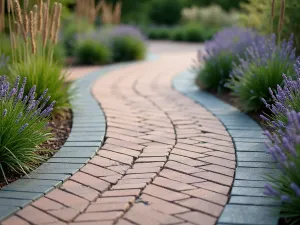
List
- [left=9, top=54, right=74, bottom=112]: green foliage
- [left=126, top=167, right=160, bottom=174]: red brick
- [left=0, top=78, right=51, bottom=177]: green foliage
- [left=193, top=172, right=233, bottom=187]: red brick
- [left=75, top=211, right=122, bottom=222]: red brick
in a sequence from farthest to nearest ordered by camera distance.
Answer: [left=9, top=54, right=74, bottom=112]: green foliage
[left=126, top=167, right=160, bottom=174]: red brick
[left=0, top=78, right=51, bottom=177]: green foliage
[left=193, top=172, right=233, bottom=187]: red brick
[left=75, top=211, right=122, bottom=222]: red brick

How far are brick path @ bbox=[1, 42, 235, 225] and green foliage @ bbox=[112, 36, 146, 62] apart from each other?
506 centimetres

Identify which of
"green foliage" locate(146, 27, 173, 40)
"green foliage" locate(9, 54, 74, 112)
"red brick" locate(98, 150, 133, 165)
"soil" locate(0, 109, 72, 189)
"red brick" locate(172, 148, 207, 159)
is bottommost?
"green foliage" locate(146, 27, 173, 40)

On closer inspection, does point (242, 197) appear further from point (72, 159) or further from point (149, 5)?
point (149, 5)

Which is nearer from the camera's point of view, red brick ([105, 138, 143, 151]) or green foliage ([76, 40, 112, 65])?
red brick ([105, 138, 143, 151])

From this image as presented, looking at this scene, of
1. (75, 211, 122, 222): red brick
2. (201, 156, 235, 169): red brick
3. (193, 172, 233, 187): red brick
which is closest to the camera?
(75, 211, 122, 222): red brick

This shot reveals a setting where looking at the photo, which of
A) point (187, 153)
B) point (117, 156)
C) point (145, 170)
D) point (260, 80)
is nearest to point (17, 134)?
point (117, 156)

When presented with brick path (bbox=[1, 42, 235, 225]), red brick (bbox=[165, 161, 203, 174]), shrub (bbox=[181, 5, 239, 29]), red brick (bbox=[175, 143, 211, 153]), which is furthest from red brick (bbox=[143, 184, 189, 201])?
shrub (bbox=[181, 5, 239, 29])

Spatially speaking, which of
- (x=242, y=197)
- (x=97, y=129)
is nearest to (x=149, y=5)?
(x=97, y=129)

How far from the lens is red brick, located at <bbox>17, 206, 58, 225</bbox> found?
2549 millimetres

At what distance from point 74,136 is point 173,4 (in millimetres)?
19649

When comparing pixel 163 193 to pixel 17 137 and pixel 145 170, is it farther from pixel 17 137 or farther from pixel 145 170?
pixel 17 137

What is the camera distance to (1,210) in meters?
2.66

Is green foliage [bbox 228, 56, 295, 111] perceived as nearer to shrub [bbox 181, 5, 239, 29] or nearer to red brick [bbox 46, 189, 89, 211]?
red brick [bbox 46, 189, 89, 211]

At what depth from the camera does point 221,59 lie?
6277 mm
